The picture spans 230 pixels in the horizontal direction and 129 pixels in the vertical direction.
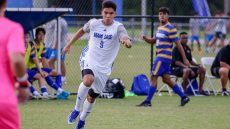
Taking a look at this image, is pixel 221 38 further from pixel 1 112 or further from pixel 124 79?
pixel 1 112

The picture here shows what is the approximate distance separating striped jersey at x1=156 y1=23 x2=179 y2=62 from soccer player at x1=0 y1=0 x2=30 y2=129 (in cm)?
891

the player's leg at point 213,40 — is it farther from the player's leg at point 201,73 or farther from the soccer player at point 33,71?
the soccer player at point 33,71

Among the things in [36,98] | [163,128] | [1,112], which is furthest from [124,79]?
[1,112]

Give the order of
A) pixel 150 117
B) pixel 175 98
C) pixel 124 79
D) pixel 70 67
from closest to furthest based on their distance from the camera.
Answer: pixel 150 117 < pixel 175 98 < pixel 124 79 < pixel 70 67

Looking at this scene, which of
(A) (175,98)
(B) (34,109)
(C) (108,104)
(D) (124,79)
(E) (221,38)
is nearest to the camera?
(B) (34,109)

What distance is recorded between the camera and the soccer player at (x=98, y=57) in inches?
392

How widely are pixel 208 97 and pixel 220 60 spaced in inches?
37.5

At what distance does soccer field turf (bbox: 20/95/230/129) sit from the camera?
10.7 metres

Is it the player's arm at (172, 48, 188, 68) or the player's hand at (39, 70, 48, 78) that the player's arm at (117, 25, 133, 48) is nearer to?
the player's hand at (39, 70, 48, 78)

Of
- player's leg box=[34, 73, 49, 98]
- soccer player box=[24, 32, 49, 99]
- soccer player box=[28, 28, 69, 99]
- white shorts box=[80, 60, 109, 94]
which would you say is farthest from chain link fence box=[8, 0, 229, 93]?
white shorts box=[80, 60, 109, 94]

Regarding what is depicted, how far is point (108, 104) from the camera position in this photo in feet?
46.7

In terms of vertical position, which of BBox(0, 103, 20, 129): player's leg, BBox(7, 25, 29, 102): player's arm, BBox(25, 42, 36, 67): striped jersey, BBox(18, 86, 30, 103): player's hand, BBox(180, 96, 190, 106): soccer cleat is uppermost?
BBox(7, 25, 29, 102): player's arm

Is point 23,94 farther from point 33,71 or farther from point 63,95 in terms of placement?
point 63,95

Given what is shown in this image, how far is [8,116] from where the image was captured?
5.14 metres
